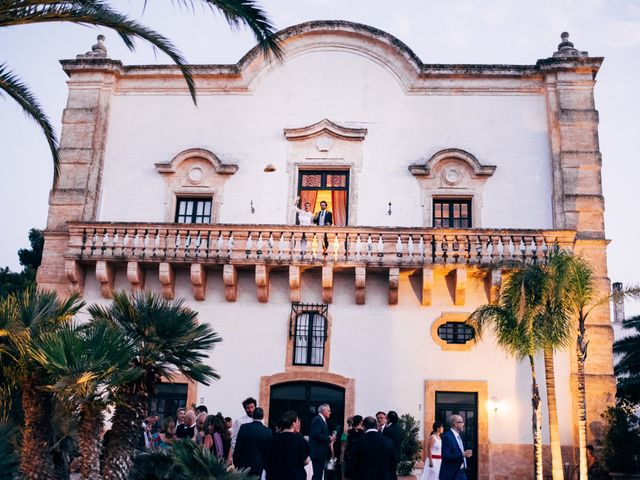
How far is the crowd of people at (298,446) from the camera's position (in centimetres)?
1030

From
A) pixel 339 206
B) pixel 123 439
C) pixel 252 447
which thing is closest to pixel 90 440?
pixel 123 439

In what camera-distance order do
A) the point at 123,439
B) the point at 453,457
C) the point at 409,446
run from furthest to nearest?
the point at 409,446 < the point at 453,457 < the point at 123,439

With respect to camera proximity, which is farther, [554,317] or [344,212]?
[344,212]

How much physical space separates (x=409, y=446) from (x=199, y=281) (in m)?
6.80

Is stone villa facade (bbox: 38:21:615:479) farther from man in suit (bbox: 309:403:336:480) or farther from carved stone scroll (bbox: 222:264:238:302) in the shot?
man in suit (bbox: 309:403:336:480)

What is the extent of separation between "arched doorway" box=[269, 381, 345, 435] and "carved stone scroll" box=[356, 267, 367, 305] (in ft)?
7.62

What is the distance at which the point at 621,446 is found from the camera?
60.0 ft

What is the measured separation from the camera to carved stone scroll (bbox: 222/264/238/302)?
67.4 feet

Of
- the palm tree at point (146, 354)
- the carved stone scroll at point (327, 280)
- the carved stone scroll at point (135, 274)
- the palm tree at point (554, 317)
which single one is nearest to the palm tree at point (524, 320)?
the palm tree at point (554, 317)

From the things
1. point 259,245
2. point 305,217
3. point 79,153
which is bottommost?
point 259,245

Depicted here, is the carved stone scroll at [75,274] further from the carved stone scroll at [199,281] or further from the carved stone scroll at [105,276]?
the carved stone scroll at [199,281]

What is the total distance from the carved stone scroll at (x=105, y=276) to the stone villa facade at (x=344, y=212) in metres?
0.06

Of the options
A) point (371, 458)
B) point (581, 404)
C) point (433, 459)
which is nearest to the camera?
point (371, 458)

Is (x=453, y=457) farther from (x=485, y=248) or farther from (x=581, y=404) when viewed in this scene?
(x=485, y=248)
